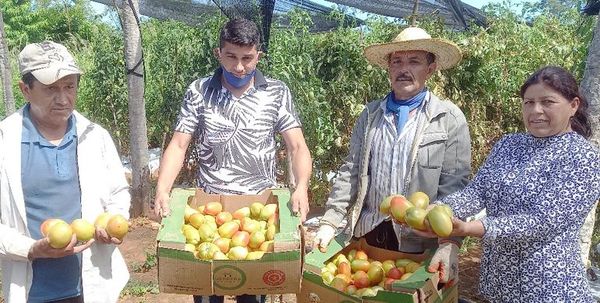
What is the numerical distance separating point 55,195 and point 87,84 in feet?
20.3

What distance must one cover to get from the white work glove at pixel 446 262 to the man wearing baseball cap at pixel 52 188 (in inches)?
46.5

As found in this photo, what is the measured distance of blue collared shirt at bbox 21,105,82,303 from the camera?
210cm

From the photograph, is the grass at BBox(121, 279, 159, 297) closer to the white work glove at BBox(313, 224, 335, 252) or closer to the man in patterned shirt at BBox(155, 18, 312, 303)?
the man in patterned shirt at BBox(155, 18, 312, 303)

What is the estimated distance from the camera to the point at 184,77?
629cm

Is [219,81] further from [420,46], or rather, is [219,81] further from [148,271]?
[148,271]

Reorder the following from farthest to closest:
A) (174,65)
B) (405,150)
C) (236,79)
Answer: (174,65) → (236,79) → (405,150)

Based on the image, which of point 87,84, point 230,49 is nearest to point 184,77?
point 87,84

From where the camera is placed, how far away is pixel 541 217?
1894 mm

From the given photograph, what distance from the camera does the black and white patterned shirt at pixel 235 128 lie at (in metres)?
2.56

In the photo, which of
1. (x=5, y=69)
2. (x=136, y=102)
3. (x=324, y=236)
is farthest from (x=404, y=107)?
(x=5, y=69)

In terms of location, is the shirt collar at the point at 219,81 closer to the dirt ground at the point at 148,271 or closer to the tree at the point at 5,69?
the dirt ground at the point at 148,271

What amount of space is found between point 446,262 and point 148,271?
3327 mm

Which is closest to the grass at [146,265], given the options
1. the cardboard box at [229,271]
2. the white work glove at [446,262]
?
the cardboard box at [229,271]

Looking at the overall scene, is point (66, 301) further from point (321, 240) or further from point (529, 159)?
point (529, 159)
